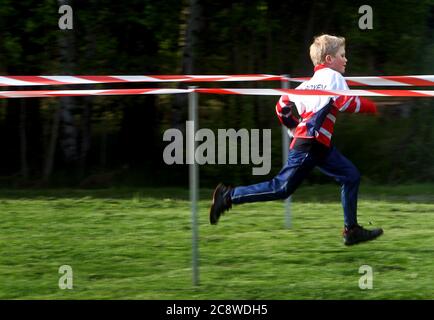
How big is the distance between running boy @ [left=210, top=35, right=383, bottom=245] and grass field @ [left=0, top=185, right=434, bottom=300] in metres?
0.43

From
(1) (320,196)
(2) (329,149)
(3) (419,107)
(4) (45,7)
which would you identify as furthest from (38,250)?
(3) (419,107)

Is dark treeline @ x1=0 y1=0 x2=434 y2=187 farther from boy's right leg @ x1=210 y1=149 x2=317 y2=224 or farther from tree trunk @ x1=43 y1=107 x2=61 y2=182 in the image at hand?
boy's right leg @ x1=210 y1=149 x2=317 y2=224

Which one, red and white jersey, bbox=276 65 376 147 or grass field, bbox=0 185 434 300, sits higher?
red and white jersey, bbox=276 65 376 147

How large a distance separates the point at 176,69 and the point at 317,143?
6803 mm

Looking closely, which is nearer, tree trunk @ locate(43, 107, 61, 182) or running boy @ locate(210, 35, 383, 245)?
running boy @ locate(210, 35, 383, 245)

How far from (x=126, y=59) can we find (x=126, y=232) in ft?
17.1

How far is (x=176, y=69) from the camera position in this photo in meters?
13.6

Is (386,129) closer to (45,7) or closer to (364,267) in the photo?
(45,7)

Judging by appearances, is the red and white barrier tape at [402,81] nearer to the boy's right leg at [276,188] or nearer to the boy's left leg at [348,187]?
the boy's left leg at [348,187]

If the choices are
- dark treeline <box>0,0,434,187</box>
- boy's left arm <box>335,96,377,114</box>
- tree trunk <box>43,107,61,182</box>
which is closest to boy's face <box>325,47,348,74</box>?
boy's left arm <box>335,96,377,114</box>

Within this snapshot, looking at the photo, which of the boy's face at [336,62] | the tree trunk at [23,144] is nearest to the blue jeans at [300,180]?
the boy's face at [336,62]

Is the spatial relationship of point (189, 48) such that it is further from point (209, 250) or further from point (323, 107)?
point (323, 107)

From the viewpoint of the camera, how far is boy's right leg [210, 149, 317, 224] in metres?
6.95

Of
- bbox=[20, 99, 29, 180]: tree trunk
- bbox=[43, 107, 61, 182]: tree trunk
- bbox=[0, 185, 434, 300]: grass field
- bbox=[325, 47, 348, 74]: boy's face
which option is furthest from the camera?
bbox=[20, 99, 29, 180]: tree trunk
